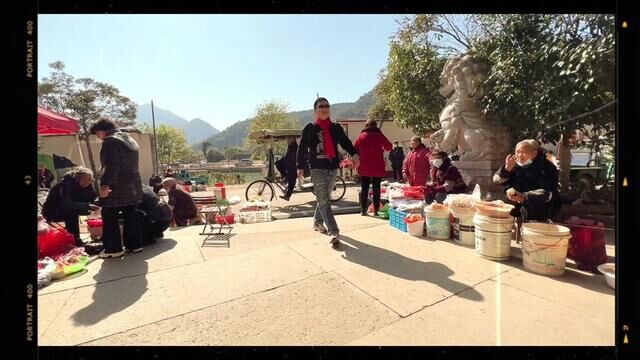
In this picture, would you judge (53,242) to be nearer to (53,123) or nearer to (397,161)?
(53,123)

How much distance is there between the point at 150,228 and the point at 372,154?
3.58 meters

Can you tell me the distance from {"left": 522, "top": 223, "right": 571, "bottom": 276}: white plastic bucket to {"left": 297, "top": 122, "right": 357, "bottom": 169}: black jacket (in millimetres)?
2186

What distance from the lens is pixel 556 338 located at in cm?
176

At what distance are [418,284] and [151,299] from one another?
2259mm

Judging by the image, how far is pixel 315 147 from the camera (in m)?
3.71

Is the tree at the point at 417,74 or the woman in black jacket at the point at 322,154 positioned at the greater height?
the tree at the point at 417,74

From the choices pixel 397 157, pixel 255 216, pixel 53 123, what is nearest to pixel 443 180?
pixel 255 216

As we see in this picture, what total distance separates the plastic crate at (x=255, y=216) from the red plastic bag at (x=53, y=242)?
311cm

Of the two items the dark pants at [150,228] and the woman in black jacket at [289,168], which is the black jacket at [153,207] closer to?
the dark pants at [150,228]

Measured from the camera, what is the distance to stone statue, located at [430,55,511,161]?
190 inches

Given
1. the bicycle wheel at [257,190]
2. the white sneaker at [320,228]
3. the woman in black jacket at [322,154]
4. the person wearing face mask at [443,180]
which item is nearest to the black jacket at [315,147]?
the woman in black jacket at [322,154]

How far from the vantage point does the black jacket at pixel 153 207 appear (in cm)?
390
